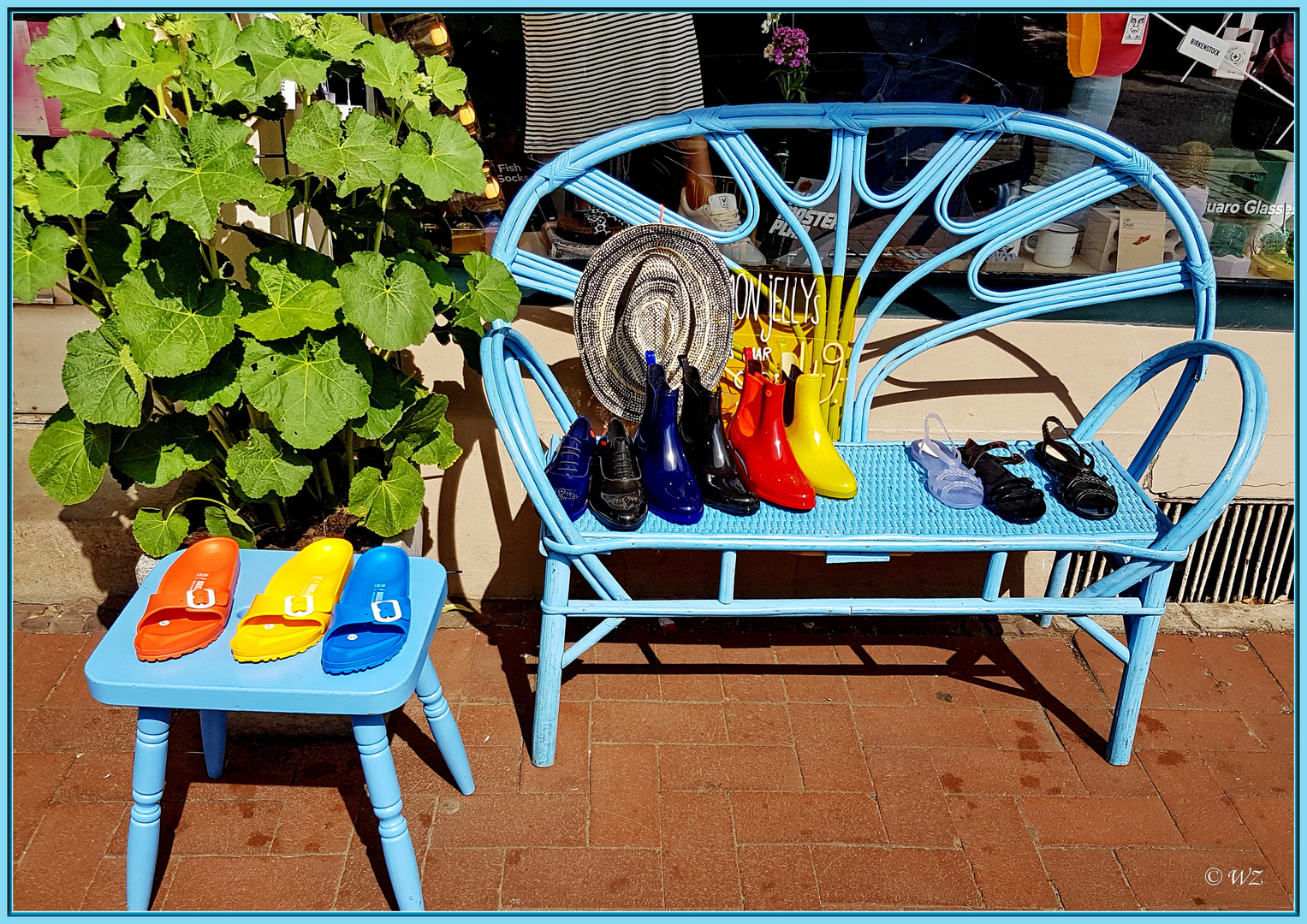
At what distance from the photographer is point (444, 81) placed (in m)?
2.49

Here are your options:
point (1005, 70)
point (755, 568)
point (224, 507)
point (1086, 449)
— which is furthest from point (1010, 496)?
point (224, 507)

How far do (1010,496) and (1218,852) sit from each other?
102cm

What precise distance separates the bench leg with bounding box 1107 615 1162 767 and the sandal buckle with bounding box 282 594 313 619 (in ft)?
6.82

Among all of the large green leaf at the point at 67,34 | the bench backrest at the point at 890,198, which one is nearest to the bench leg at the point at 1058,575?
the bench backrest at the point at 890,198

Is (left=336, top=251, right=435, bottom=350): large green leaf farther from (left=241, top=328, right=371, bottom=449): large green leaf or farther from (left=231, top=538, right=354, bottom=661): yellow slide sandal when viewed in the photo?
(left=231, top=538, right=354, bottom=661): yellow slide sandal

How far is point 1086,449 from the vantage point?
2.96m

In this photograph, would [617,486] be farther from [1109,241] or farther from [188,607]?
[1109,241]

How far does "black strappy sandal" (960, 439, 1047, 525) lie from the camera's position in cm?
264

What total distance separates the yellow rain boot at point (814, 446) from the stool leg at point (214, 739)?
5.44 ft

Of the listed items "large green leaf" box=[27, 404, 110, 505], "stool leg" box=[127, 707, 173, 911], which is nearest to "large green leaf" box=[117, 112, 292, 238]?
"large green leaf" box=[27, 404, 110, 505]

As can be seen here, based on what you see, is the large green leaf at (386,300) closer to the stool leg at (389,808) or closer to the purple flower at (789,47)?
the stool leg at (389,808)

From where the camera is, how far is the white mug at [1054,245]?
318 centimetres

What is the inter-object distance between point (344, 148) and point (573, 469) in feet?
3.11

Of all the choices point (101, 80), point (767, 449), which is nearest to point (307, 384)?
point (101, 80)
